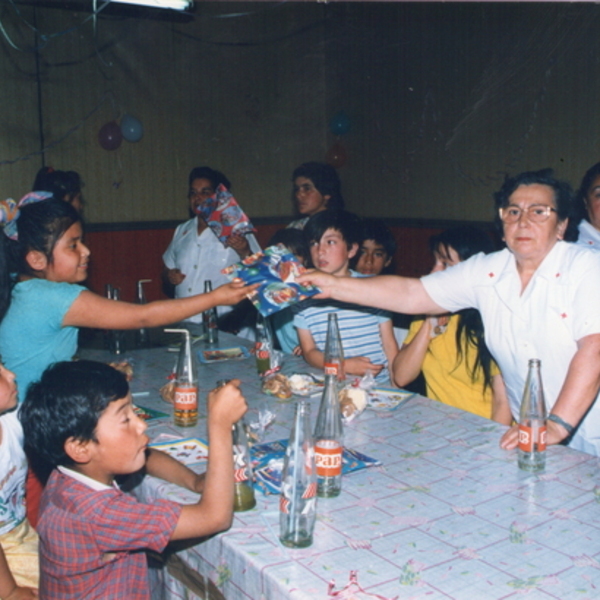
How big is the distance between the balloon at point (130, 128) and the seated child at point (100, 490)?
5.10m

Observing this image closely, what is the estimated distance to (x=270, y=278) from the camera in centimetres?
247

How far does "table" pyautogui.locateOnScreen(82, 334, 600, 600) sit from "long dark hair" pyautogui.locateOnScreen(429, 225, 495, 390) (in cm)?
57

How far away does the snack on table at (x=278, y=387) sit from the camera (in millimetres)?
2459

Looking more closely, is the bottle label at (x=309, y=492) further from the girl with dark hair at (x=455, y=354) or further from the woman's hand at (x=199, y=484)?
the girl with dark hair at (x=455, y=354)

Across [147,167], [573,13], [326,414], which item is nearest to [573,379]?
[326,414]

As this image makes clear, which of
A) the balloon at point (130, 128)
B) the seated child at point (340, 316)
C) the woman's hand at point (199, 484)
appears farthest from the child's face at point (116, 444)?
the balloon at point (130, 128)

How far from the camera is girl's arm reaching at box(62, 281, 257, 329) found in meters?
2.31

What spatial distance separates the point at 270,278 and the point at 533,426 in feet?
3.52

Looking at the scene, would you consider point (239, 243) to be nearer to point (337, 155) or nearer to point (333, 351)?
point (333, 351)

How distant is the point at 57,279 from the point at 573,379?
177 centimetres

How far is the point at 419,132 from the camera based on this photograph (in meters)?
6.36

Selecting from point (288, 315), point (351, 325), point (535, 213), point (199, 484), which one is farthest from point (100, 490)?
point (288, 315)

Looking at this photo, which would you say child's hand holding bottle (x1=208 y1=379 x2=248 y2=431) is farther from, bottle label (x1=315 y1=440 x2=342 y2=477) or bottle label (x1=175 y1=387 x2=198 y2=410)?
bottle label (x1=175 y1=387 x2=198 y2=410)

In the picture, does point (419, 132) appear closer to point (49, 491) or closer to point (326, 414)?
point (326, 414)
